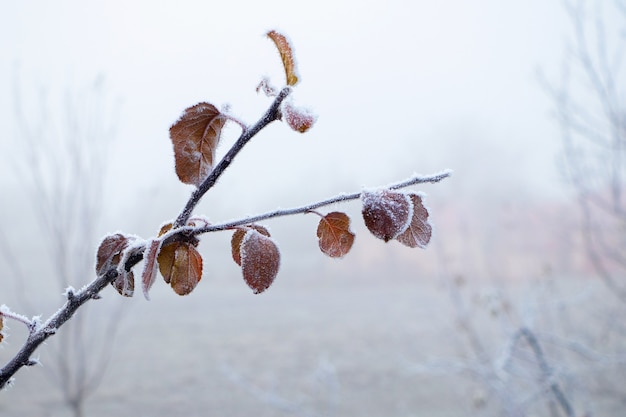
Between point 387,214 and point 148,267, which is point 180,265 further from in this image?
point 387,214

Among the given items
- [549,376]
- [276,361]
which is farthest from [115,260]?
[276,361]

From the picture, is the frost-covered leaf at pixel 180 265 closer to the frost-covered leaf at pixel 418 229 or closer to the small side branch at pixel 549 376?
the frost-covered leaf at pixel 418 229

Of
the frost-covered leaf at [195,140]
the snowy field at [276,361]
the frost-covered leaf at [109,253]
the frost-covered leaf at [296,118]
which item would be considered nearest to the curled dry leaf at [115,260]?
the frost-covered leaf at [109,253]

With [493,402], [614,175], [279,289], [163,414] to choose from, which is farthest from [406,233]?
[279,289]

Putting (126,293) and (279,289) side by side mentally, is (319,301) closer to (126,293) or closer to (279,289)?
(279,289)

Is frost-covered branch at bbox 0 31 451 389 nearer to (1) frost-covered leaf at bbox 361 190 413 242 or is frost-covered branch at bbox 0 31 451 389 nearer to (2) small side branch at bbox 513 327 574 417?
(1) frost-covered leaf at bbox 361 190 413 242
